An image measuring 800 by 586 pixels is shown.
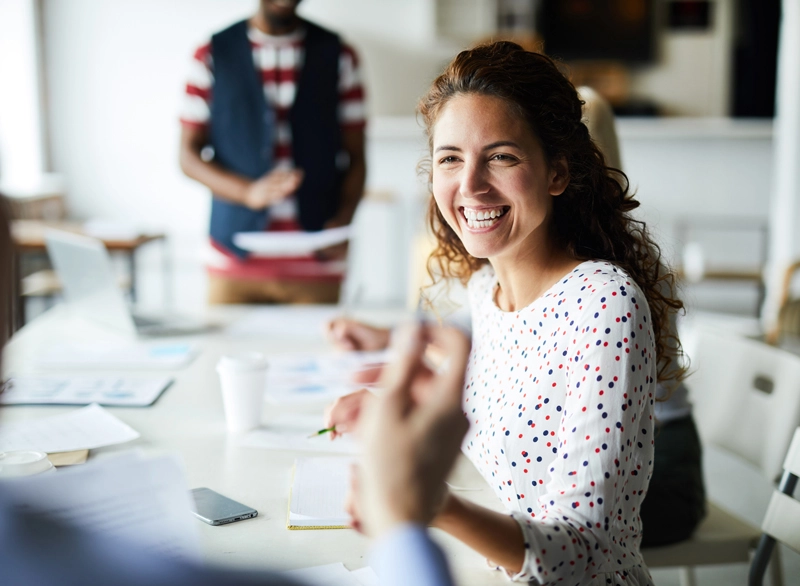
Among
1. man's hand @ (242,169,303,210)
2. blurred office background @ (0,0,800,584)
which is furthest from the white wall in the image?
man's hand @ (242,169,303,210)

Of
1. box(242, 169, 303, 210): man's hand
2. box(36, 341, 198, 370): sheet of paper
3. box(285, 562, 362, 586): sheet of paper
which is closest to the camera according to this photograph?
box(285, 562, 362, 586): sheet of paper

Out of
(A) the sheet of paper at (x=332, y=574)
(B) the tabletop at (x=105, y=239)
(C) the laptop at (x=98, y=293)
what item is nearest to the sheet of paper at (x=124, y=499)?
(A) the sheet of paper at (x=332, y=574)

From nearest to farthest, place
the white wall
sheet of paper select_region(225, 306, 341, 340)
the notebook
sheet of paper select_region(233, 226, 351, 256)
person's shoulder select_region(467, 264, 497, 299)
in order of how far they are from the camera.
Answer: the notebook → person's shoulder select_region(467, 264, 497, 299) → sheet of paper select_region(225, 306, 341, 340) → sheet of paper select_region(233, 226, 351, 256) → the white wall

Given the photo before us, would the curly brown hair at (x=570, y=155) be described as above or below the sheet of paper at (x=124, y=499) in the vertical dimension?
above

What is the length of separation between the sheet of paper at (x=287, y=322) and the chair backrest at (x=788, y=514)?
3.36 feet

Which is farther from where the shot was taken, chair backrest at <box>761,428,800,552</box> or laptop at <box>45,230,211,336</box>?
laptop at <box>45,230,211,336</box>

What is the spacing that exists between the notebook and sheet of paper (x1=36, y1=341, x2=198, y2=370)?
0.63m

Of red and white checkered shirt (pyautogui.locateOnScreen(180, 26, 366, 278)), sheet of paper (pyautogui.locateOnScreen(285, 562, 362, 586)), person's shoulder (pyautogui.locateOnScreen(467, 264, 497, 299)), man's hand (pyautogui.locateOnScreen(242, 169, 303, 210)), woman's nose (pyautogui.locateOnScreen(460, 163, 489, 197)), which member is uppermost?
red and white checkered shirt (pyautogui.locateOnScreen(180, 26, 366, 278))

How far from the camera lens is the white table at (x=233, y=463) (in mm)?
900

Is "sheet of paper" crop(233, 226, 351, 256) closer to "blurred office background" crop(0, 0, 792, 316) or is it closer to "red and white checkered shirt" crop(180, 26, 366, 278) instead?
"red and white checkered shirt" crop(180, 26, 366, 278)

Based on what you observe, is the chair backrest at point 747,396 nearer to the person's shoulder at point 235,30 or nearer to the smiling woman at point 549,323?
the smiling woman at point 549,323

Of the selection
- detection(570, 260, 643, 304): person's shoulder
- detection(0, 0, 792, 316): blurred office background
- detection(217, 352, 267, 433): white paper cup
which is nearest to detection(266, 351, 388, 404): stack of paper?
detection(217, 352, 267, 433): white paper cup

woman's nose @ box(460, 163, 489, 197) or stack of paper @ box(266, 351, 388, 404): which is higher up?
woman's nose @ box(460, 163, 489, 197)

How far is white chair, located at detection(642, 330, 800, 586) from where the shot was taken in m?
1.44
